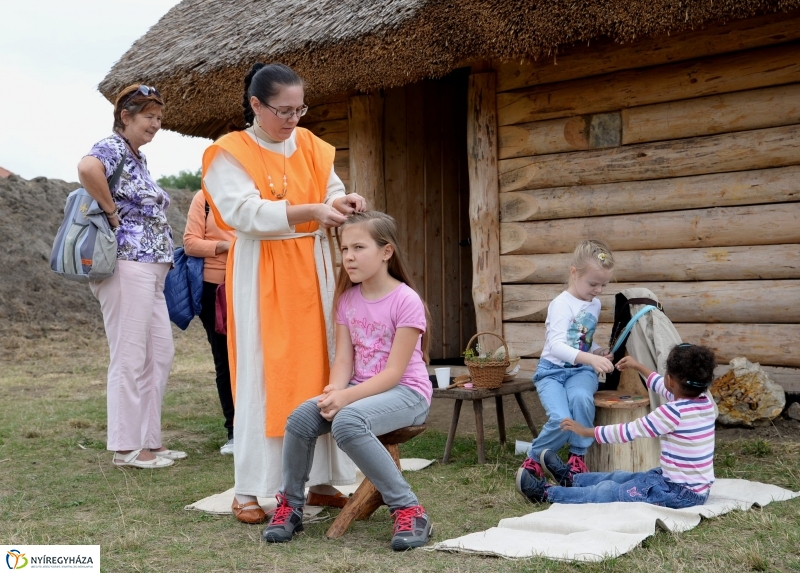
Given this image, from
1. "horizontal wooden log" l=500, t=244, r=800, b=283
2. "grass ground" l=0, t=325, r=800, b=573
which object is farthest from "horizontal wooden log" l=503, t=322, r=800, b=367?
"grass ground" l=0, t=325, r=800, b=573

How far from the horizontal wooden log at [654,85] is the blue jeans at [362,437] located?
3.18 m

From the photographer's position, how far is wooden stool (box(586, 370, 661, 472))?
405 cm

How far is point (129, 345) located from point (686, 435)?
297 centimetres

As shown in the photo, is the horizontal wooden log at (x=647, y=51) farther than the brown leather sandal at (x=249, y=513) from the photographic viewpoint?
Yes

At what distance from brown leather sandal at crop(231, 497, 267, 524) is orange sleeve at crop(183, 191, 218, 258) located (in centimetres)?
202

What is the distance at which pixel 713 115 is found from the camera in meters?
5.40

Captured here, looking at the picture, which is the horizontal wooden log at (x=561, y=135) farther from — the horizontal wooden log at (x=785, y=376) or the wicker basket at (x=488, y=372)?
the wicker basket at (x=488, y=372)

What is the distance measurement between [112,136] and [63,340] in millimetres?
9210

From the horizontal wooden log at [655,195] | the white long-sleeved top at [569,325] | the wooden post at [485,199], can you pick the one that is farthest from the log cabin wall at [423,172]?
the white long-sleeved top at [569,325]

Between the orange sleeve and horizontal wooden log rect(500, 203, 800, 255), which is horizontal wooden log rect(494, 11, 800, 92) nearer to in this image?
horizontal wooden log rect(500, 203, 800, 255)

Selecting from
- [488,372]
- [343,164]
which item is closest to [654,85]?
[488,372]

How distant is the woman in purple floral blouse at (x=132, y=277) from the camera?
479 cm

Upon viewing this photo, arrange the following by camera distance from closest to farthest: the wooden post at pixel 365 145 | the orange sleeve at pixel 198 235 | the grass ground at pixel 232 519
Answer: the grass ground at pixel 232 519 < the orange sleeve at pixel 198 235 < the wooden post at pixel 365 145

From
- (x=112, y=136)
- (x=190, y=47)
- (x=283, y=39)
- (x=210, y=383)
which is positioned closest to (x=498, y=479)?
(x=112, y=136)
